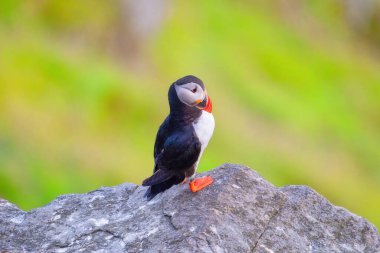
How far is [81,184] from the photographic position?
18.3 meters

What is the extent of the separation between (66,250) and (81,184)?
9.75 m

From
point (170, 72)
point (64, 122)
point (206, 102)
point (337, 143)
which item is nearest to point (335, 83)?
point (337, 143)

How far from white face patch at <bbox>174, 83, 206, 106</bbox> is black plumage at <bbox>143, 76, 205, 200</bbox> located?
0.04 m

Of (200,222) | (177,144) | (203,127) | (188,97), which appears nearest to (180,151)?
(177,144)

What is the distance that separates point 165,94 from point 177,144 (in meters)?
13.9

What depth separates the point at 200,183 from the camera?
9.01 meters

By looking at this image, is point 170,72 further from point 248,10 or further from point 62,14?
point 248,10

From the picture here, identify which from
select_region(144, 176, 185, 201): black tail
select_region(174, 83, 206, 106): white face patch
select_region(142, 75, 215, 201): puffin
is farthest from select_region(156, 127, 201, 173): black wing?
select_region(174, 83, 206, 106): white face patch

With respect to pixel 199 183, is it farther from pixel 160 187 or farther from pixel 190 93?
pixel 190 93

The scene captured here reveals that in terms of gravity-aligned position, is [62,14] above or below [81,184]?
above

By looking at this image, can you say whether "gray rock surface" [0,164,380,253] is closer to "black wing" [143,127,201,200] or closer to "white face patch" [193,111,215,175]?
"black wing" [143,127,201,200]

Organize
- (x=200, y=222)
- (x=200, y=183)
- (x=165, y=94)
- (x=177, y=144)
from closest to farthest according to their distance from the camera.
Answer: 1. (x=200, y=222)
2. (x=177, y=144)
3. (x=200, y=183)
4. (x=165, y=94)

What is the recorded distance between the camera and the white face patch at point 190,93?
8.84 metres

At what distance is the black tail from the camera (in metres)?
9.11
